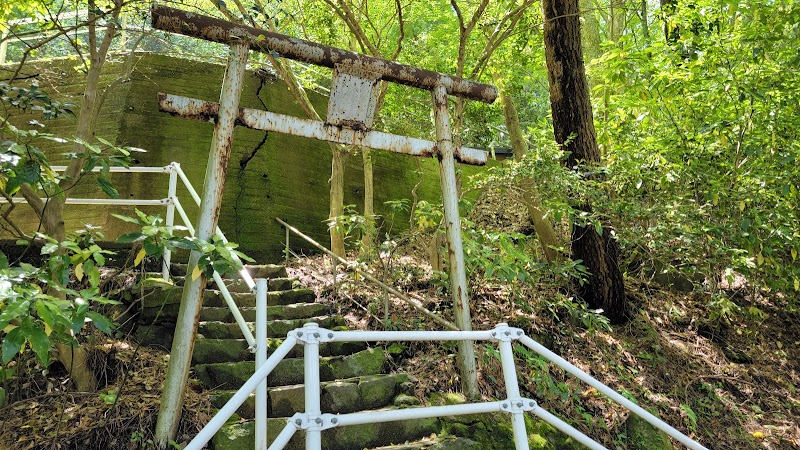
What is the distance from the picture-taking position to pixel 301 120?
3.54m

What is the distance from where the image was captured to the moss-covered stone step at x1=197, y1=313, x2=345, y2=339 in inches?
172

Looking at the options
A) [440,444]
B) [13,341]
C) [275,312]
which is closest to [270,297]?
[275,312]

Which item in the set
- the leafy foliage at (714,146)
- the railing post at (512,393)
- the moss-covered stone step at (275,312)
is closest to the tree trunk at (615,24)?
the leafy foliage at (714,146)

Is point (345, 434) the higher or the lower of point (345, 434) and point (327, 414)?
the lower

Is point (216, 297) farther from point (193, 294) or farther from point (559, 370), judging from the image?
point (559, 370)

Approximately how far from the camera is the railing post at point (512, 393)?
2672 millimetres

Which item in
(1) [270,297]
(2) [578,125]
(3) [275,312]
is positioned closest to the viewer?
(3) [275,312]

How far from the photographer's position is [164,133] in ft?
22.7

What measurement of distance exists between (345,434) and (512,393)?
1296 millimetres

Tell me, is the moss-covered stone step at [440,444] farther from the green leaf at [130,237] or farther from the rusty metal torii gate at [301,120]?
the green leaf at [130,237]

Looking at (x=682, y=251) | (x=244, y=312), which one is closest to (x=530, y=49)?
(x=682, y=251)

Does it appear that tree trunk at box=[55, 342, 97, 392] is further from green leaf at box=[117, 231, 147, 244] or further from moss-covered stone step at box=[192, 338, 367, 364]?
green leaf at box=[117, 231, 147, 244]

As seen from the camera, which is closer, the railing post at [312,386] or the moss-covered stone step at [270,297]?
the railing post at [312,386]

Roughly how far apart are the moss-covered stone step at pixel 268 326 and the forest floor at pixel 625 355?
250mm
